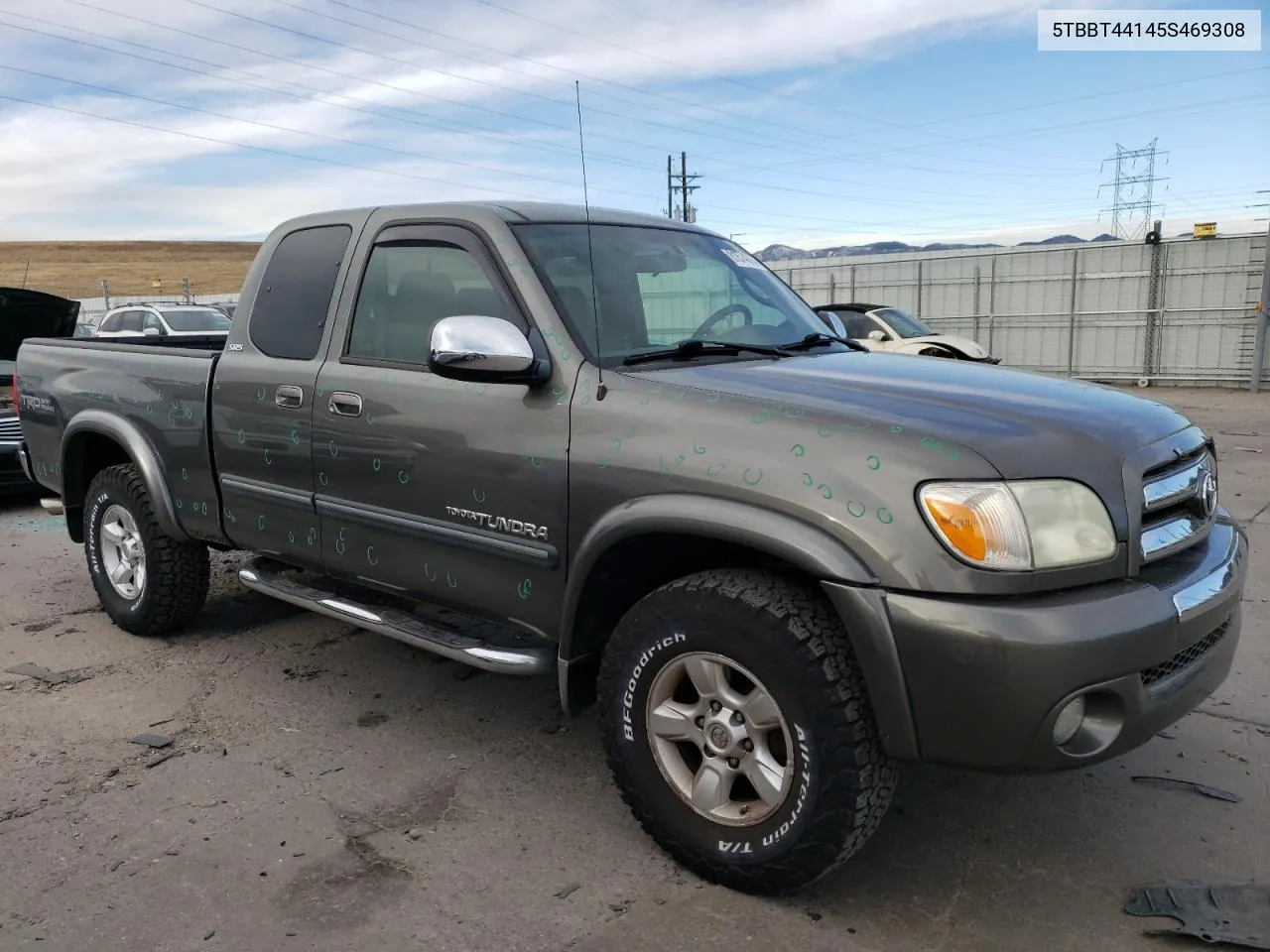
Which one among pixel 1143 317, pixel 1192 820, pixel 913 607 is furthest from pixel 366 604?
pixel 1143 317

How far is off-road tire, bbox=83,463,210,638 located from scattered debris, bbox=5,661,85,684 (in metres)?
0.46

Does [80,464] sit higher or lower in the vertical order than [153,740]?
higher

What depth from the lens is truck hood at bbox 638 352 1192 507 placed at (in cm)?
246

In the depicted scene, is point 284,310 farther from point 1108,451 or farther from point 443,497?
point 1108,451

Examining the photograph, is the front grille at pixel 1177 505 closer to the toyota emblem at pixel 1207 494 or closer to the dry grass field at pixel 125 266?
the toyota emblem at pixel 1207 494

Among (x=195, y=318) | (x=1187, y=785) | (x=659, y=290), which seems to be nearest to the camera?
(x=1187, y=785)

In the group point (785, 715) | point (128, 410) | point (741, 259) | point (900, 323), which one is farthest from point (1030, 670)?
point (900, 323)

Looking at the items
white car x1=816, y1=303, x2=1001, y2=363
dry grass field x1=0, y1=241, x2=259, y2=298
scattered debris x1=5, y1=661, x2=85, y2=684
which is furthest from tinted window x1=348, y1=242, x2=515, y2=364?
dry grass field x1=0, y1=241, x2=259, y2=298

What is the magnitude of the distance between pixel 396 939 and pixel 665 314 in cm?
208

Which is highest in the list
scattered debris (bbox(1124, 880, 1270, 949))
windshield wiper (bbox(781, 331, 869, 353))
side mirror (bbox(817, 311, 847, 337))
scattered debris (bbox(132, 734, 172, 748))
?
side mirror (bbox(817, 311, 847, 337))

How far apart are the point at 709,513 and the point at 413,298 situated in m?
1.61

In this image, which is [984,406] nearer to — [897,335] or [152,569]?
[152,569]

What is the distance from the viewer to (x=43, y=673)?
4484mm

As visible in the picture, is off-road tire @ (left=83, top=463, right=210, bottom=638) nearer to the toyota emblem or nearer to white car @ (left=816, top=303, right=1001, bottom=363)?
the toyota emblem
